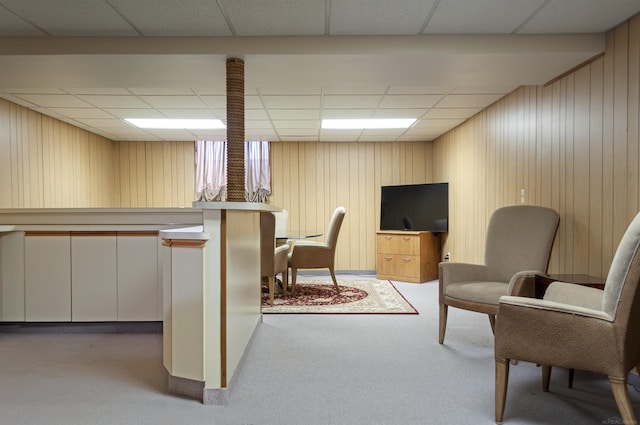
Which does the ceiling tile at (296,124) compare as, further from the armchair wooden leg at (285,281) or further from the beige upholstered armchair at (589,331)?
the beige upholstered armchair at (589,331)

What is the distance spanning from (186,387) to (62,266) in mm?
1858

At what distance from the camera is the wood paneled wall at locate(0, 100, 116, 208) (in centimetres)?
416

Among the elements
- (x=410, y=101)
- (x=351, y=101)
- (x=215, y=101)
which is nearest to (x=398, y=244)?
(x=410, y=101)

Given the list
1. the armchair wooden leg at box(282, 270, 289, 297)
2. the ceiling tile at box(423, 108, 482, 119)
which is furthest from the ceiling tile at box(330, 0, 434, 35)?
the armchair wooden leg at box(282, 270, 289, 297)

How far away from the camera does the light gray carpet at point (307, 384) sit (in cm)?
187

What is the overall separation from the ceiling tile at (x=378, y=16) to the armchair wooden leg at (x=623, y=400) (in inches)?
87.3

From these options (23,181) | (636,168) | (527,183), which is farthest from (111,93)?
(636,168)

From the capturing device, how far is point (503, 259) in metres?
3.01

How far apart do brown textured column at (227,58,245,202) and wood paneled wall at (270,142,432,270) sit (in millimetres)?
3567

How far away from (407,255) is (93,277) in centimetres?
407

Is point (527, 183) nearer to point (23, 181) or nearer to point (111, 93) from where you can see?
point (111, 93)

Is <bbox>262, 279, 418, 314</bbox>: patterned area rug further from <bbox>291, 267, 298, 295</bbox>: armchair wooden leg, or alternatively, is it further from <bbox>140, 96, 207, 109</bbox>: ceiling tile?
<bbox>140, 96, 207, 109</bbox>: ceiling tile

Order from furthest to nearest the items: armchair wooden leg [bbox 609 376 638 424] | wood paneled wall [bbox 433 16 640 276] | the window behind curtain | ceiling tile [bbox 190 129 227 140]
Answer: the window behind curtain, ceiling tile [bbox 190 129 227 140], wood paneled wall [bbox 433 16 640 276], armchair wooden leg [bbox 609 376 638 424]

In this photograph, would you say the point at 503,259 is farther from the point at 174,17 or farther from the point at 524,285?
the point at 174,17
